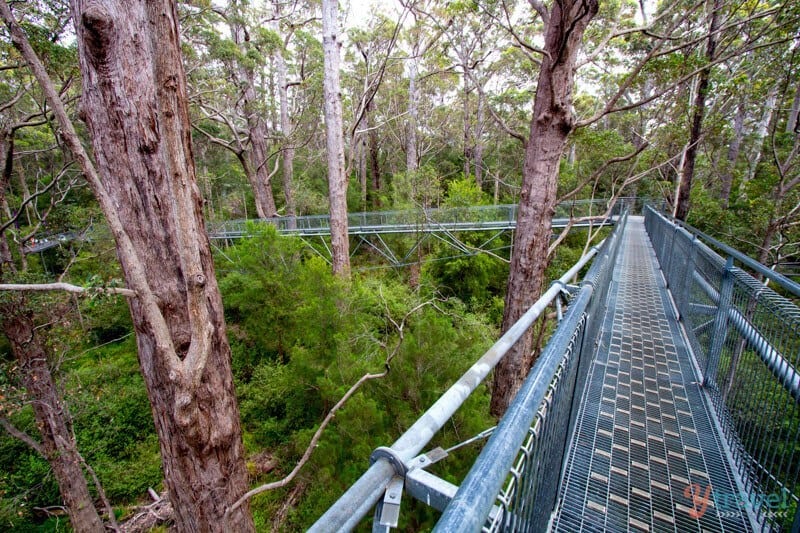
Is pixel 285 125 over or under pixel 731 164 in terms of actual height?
over

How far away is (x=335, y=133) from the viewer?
7.96m

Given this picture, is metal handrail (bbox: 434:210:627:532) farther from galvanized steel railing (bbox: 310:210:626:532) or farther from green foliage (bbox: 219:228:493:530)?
green foliage (bbox: 219:228:493:530)

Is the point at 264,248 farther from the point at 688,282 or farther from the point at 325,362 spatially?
the point at 688,282

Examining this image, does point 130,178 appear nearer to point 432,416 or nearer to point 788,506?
point 432,416

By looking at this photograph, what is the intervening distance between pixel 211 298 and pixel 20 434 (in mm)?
5877

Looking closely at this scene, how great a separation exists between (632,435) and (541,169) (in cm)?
290

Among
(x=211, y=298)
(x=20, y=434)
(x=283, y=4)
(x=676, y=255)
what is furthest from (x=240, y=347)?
(x=283, y=4)

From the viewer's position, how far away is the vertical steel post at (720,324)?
268cm

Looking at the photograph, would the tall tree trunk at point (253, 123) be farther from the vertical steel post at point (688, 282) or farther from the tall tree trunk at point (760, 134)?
the tall tree trunk at point (760, 134)

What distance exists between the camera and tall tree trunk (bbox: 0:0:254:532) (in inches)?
83.6

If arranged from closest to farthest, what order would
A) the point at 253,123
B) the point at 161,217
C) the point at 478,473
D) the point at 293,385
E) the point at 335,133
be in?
the point at 478,473 → the point at 161,217 → the point at 293,385 → the point at 335,133 → the point at 253,123

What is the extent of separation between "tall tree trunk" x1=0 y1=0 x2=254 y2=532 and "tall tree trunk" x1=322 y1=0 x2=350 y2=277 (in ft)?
18.8

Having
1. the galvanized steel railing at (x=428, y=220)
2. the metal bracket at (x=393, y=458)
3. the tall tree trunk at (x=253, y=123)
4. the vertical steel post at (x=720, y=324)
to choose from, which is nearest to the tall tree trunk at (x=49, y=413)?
the galvanized steel railing at (x=428, y=220)

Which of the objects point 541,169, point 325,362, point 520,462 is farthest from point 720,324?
point 325,362
